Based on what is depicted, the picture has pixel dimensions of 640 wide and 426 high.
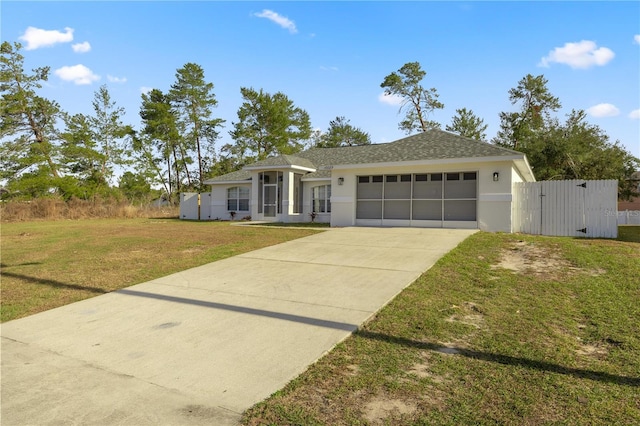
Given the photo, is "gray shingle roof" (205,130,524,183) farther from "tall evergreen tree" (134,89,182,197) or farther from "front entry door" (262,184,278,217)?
"tall evergreen tree" (134,89,182,197)

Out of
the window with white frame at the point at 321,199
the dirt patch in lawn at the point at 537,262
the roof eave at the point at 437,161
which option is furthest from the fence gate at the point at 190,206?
the dirt patch in lawn at the point at 537,262

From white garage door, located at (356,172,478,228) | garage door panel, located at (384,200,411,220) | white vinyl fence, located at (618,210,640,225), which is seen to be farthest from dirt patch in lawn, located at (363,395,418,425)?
white vinyl fence, located at (618,210,640,225)

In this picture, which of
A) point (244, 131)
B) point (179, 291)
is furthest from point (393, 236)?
point (244, 131)

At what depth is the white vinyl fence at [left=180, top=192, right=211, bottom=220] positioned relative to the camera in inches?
1090

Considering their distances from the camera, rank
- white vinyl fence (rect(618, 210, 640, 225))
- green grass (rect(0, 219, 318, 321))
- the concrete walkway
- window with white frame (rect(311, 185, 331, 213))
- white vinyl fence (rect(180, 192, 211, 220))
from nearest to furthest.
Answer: the concrete walkway
green grass (rect(0, 219, 318, 321))
window with white frame (rect(311, 185, 331, 213))
white vinyl fence (rect(618, 210, 640, 225))
white vinyl fence (rect(180, 192, 211, 220))

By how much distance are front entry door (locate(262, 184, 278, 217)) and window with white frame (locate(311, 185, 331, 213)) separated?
230 centimetres

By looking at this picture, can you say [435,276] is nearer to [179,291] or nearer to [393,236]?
[179,291]

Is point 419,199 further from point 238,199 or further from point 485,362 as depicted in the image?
point 238,199

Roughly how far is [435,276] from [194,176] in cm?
4498

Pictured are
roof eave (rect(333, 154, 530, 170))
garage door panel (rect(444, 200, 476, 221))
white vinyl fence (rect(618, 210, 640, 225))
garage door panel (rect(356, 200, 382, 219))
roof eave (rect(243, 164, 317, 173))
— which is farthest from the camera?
white vinyl fence (rect(618, 210, 640, 225))

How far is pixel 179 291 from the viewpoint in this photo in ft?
21.1

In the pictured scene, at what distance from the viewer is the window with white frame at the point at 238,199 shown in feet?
83.4

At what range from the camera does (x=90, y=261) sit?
9312 millimetres

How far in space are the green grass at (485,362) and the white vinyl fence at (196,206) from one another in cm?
2364
